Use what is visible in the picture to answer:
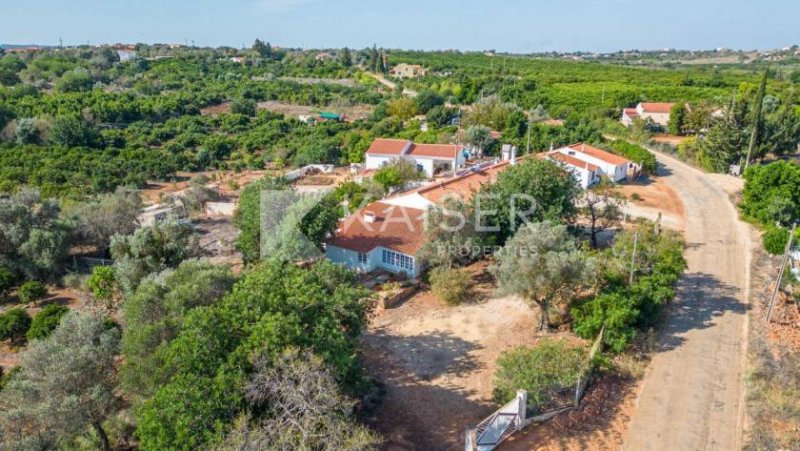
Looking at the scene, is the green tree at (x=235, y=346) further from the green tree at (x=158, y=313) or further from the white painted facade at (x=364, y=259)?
the white painted facade at (x=364, y=259)

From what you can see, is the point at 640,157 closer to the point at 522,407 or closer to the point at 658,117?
the point at 658,117

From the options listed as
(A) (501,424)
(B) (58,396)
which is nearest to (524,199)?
(A) (501,424)

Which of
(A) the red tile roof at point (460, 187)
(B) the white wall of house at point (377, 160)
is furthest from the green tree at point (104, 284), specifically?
(B) the white wall of house at point (377, 160)

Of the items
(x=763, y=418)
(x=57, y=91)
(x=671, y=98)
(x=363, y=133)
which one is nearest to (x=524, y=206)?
(x=763, y=418)

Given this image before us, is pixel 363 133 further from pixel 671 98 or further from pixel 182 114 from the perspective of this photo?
pixel 671 98

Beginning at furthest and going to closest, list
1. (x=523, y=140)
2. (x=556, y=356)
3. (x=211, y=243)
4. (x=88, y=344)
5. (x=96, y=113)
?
(x=96, y=113)
(x=523, y=140)
(x=211, y=243)
(x=556, y=356)
(x=88, y=344)

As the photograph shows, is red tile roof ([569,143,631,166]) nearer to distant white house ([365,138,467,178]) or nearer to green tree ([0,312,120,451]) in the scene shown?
distant white house ([365,138,467,178])
